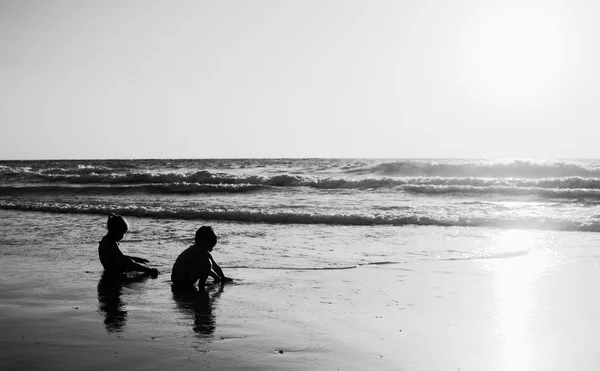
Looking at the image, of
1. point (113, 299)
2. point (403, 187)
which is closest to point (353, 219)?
point (113, 299)

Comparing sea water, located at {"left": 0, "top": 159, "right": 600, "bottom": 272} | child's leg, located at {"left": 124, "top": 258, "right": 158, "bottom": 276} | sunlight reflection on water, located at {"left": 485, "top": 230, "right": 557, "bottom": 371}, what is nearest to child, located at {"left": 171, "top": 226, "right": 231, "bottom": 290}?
child's leg, located at {"left": 124, "top": 258, "right": 158, "bottom": 276}

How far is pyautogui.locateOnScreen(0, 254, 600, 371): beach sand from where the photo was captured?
165 inches

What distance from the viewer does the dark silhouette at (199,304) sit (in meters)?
5.10

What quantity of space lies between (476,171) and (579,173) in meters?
5.43

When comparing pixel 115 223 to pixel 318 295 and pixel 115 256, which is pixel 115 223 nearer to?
pixel 115 256

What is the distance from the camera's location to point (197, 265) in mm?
6965

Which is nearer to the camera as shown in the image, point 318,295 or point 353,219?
point 318,295

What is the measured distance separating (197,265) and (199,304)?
956mm

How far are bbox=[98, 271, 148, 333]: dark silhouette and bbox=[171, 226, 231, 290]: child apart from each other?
693 millimetres

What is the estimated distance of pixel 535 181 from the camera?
89.8ft

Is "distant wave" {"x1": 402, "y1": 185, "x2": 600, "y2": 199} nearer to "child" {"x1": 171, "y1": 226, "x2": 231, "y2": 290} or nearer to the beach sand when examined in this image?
the beach sand

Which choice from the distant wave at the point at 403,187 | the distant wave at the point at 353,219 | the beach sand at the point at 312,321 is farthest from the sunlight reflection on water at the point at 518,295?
the distant wave at the point at 403,187

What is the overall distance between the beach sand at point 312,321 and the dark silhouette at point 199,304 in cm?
1

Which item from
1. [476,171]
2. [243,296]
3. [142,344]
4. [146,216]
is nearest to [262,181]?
[476,171]
